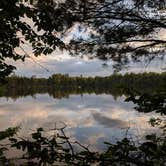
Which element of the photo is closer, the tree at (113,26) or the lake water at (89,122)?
the tree at (113,26)

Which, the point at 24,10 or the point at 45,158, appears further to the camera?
the point at 45,158

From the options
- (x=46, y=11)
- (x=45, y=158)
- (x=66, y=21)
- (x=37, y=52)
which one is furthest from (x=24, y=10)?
(x=66, y=21)

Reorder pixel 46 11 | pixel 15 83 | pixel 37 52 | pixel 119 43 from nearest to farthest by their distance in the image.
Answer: pixel 46 11
pixel 37 52
pixel 119 43
pixel 15 83

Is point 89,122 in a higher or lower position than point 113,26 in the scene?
lower

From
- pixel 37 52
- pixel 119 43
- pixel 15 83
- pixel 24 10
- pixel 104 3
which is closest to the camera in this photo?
pixel 24 10

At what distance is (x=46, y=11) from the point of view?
3637 millimetres

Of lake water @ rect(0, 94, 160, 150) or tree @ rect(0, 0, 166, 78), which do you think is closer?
tree @ rect(0, 0, 166, 78)

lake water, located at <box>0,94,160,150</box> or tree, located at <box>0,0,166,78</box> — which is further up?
tree, located at <box>0,0,166,78</box>

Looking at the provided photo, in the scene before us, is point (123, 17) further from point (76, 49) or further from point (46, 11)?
point (46, 11)

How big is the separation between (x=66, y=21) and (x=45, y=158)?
2.67 meters

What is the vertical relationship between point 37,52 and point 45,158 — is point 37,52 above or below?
above

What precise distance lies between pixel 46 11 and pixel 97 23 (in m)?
2.66

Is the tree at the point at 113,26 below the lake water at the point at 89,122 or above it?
above

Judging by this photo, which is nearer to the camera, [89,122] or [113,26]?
[113,26]
